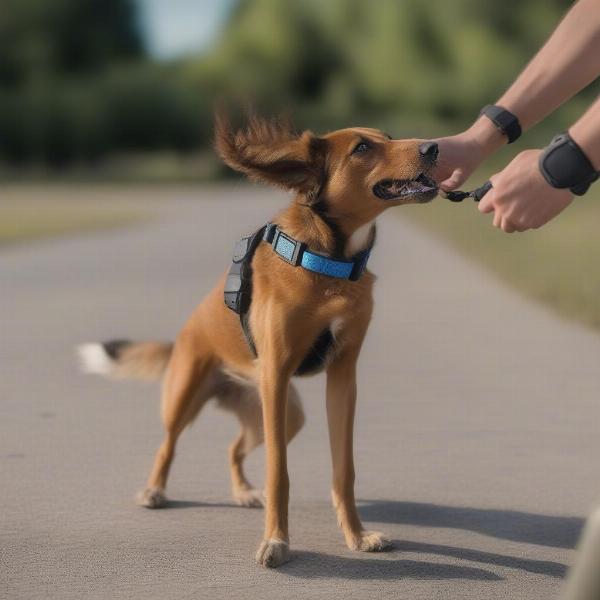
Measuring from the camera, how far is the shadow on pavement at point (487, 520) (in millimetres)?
4703

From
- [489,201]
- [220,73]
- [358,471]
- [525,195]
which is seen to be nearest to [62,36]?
[220,73]

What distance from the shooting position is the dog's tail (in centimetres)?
577

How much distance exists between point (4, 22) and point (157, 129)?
14.9m

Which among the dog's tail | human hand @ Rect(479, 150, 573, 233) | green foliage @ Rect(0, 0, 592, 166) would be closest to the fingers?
human hand @ Rect(479, 150, 573, 233)

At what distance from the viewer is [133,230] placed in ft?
83.6

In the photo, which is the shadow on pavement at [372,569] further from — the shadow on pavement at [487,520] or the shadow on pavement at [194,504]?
the shadow on pavement at [194,504]

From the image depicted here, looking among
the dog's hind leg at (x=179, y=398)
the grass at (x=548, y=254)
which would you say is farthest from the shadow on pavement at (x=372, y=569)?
the grass at (x=548, y=254)

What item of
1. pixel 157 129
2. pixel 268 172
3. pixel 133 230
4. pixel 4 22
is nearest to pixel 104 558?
pixel 268 172

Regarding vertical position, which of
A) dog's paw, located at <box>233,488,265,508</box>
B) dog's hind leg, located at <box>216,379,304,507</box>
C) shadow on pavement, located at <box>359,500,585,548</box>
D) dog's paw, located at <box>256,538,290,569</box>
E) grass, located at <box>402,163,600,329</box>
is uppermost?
grass, located at <box>402,163,600,329</box>

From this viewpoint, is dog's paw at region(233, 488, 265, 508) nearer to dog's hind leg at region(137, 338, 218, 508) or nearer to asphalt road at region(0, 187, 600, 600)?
asphalt road at region(0, 187, 600, 600)

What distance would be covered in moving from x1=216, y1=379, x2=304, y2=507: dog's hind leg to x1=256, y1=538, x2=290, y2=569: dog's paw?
0.90 metres

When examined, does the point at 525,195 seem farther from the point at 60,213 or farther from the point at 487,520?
the point at 60,213

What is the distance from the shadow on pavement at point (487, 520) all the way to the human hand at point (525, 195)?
69.1 inches

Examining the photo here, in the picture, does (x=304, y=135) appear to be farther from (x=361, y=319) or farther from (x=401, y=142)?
(x=361, y=319)
